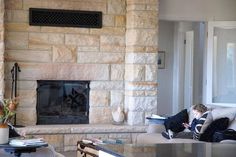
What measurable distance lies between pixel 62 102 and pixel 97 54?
887mm

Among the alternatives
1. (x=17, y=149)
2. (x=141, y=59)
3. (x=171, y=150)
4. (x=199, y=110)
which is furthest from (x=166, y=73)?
(x=171, y=150)

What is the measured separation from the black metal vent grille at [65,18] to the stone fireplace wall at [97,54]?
6 centimetres

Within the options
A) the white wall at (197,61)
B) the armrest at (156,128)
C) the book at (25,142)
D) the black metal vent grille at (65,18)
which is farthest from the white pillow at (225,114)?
the white wall at (197,61)

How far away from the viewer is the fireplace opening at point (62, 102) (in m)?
6.96

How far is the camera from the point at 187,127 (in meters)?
5.88

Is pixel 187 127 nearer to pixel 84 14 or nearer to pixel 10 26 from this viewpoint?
pixel 84 14

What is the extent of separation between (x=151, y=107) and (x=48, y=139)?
1610mm

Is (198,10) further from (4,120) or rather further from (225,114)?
(4,120)

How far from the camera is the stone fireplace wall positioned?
679 cm

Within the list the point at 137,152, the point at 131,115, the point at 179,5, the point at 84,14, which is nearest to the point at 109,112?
the point at 131,115

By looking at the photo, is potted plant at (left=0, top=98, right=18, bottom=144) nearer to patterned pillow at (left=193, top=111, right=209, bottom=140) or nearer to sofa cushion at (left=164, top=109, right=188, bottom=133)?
patterned pillow at (left=193, top=111, right=209, bottom=140)

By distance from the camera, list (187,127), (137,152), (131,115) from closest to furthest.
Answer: (137,152)
(187,127)
(131,115)

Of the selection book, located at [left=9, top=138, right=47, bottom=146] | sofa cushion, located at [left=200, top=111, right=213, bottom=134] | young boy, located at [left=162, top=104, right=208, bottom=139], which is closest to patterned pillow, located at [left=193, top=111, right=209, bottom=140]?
young boy, located at [left=162, top=104, right=208, bottom=139]

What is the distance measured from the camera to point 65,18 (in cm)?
692
